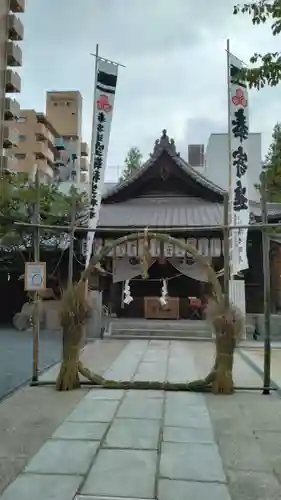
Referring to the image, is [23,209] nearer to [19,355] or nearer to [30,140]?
[19,355]

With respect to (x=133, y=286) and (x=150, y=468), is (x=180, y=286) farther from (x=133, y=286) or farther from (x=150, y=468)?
(x=150, y=468)

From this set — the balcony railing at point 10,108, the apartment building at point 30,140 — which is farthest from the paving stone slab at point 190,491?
the apartment building at point 30,140

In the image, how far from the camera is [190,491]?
296 cm

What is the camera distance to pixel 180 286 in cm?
1608

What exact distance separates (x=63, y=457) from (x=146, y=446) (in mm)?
688

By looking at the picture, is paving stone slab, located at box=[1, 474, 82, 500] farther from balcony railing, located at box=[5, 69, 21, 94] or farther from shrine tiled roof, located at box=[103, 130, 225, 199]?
balcony railing, located at box=[5, 69, 21, 94]

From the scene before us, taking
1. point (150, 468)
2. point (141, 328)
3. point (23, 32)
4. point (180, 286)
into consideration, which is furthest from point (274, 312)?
point (23, 32)

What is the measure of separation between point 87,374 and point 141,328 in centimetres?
739

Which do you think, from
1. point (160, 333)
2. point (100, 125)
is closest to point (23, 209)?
point (100, 125)

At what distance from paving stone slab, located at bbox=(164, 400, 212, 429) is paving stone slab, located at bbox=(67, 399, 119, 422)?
0.60m

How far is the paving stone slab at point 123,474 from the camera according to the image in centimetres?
295

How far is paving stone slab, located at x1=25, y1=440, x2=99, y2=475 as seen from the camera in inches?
130

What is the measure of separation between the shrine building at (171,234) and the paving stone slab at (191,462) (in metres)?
Result: 10.3

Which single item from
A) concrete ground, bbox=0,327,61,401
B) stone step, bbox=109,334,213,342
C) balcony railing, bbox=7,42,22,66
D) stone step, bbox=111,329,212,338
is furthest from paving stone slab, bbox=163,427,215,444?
balcony railing, bbox=7,42,22,66
